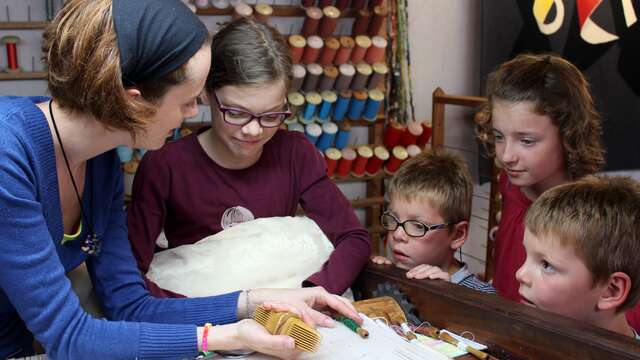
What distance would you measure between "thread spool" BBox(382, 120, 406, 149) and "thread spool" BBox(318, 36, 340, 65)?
1.76ft

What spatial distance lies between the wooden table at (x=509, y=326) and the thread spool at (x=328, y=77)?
208 centimetres

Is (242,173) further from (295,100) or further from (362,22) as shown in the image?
(362,22)

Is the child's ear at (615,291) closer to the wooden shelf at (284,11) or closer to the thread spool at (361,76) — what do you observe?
the thread spool at (361,76)

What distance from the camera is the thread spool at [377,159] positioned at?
3549 mm

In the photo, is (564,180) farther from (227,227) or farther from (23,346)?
(23,346)

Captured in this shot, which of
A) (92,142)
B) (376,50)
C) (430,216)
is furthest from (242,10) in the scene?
(92,142)

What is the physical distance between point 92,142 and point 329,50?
7.38 ft

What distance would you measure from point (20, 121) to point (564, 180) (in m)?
1.33

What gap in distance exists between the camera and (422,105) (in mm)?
3871

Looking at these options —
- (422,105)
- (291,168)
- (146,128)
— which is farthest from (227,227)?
(422,105)

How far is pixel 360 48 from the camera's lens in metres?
3.34

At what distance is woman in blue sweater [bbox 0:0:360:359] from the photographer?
38.5 inches

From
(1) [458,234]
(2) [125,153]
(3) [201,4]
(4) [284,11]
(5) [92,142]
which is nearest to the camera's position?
(5) [92,142]

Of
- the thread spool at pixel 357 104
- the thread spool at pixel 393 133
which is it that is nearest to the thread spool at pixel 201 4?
the thread spool at pixel 357 104
